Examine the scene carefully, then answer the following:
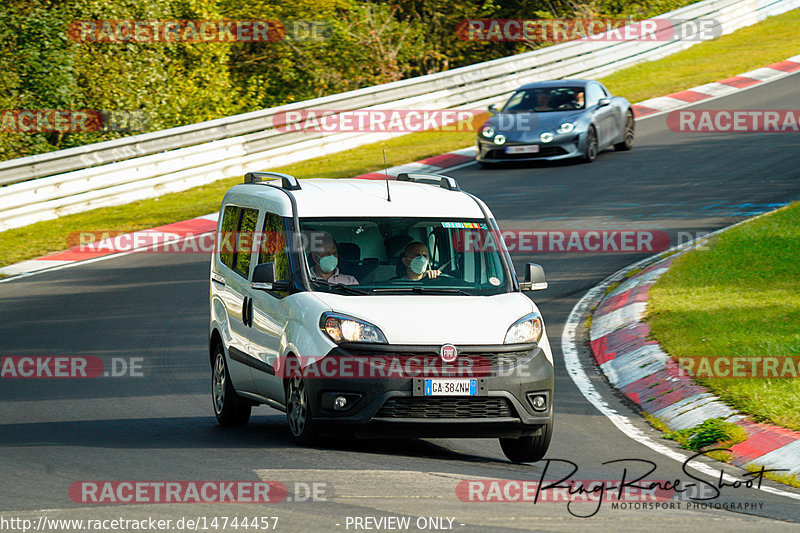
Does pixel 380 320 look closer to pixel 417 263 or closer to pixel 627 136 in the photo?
pixel 417 263

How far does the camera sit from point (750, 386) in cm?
981

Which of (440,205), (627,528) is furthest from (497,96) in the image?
(627,528)

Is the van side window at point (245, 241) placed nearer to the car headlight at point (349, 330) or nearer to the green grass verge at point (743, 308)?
the car headlight at point (349, 330)

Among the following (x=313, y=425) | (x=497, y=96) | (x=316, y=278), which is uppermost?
(x=316, y=278)

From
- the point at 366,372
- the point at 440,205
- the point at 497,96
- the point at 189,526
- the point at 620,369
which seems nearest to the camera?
the point at 189,526

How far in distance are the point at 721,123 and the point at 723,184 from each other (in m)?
5.79

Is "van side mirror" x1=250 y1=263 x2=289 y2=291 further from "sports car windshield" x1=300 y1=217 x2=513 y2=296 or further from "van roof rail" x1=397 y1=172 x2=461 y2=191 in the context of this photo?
"van roof rail" x1=397 y1=172 x2=461 y2=191

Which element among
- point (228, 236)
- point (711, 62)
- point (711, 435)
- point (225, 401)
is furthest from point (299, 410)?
point (711, 62)

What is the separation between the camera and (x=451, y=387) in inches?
315

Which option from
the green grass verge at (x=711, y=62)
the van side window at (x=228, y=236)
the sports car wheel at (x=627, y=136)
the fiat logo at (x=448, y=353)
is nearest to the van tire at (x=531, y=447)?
the fiat logo at (x=448, y=353)

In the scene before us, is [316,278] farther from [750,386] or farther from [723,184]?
[723,184]

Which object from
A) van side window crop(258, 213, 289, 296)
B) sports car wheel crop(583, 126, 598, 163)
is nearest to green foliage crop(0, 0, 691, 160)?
sports car wheel crop(583, 126, 598, 163)

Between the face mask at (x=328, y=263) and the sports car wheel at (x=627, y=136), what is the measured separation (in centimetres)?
1619

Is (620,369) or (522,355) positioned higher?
(522,355)
